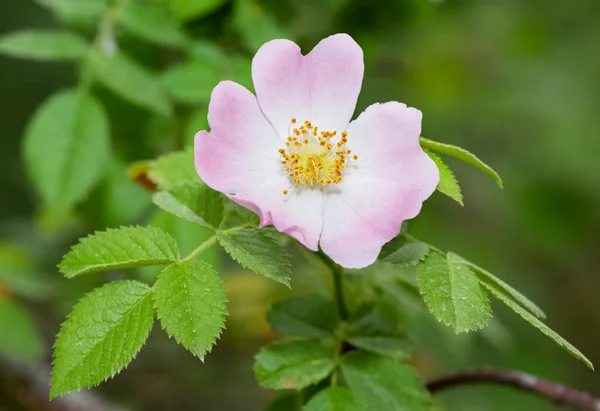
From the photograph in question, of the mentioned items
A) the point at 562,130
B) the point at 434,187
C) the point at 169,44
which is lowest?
the point at 562,130

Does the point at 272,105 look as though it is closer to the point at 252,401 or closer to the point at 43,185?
the point at 43,185

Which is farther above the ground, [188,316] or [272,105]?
[272,105]

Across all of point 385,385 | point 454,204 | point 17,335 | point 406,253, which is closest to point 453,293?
point 406,253

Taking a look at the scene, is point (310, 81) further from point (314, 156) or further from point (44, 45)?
point (44, 45)

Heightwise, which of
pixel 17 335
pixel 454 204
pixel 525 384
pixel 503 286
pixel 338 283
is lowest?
pixel 454 204

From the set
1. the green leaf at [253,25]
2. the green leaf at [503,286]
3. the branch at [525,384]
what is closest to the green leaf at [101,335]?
the green leaf at [503,286]

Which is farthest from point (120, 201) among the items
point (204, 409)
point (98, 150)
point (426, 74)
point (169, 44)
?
point (426, 74)
